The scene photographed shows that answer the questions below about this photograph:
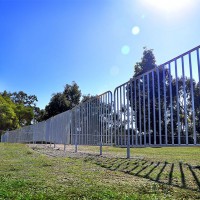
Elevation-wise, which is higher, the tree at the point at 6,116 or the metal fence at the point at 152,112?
the tree at the point at 6,116

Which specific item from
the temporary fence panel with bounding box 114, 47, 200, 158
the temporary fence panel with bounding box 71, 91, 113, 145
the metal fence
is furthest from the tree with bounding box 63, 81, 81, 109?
the temporary fence panel with bounding box 114, 47, 200, 158

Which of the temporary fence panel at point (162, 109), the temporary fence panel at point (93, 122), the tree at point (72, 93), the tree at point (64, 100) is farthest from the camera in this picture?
the tree at point (72, 93)

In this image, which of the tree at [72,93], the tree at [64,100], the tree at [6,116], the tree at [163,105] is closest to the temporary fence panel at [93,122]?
the tree at [163,105]

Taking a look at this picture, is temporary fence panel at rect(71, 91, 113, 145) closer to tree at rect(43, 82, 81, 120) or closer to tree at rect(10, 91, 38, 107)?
tree at rect(43, 82, 81, 120)

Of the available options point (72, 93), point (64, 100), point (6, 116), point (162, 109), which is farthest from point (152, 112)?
point (6, 116)

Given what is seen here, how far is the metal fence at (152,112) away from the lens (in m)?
4.16

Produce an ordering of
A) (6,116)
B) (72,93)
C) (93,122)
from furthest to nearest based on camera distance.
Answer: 1. (6,116)
2. (72,93)
3. (93,122)

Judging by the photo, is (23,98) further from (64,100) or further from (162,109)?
(162,109)

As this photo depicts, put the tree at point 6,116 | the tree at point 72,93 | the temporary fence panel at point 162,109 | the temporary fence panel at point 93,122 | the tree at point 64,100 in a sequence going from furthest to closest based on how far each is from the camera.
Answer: the tree at point 6,116
the tree at point 72,93
the tree at point 64,100
the temporary fence panel at point 93,122
the temporary fence panel at point 162,109

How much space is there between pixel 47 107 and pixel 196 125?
36.7 m

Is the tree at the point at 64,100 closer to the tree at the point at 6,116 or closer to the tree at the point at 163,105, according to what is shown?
the tree at the point at 6,116

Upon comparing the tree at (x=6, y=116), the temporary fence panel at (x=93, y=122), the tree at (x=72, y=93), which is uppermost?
the tree at (x=72, y=93)

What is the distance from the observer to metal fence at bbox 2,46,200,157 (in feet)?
13.7

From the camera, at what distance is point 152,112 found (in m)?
5.17
